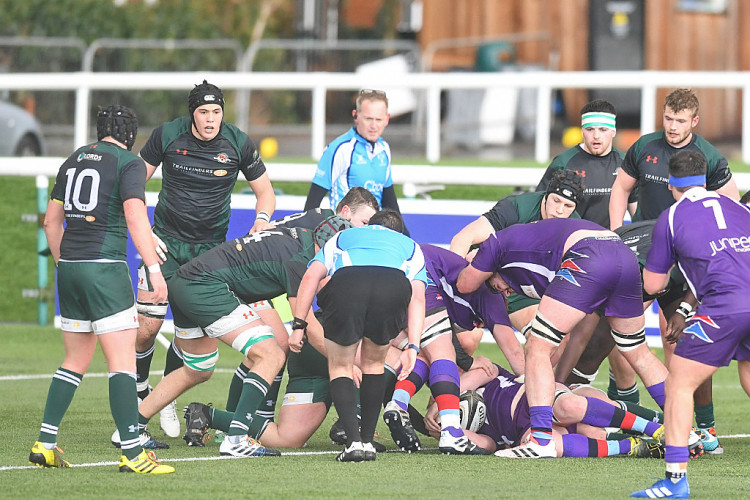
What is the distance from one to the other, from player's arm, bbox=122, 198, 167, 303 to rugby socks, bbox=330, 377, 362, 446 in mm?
1239

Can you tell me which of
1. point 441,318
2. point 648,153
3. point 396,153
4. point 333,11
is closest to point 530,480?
point 441,318

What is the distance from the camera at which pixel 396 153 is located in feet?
65.5

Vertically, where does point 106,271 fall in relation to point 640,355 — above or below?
above

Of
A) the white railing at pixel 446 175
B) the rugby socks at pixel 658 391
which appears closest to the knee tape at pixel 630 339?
the rugby socks at pixel 658 391

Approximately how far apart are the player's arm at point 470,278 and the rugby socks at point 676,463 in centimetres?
219

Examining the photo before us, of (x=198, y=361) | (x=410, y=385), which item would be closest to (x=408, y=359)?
(x=410, y=385)

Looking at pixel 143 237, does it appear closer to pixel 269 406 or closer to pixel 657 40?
pixel 269 406

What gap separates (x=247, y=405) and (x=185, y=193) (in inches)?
70.6

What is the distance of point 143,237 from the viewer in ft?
25.4

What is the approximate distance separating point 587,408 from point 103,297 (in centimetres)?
305

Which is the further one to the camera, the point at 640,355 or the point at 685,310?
the point at 640,355

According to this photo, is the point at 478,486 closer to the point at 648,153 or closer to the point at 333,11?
the point at 648,153

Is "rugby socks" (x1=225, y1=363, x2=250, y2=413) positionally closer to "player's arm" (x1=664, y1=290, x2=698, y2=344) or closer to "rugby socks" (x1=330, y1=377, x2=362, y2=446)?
"rugby socks" (x1=330, y1=377, x2=362, y2=446)

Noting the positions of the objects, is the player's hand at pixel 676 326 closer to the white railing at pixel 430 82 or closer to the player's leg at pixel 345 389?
the player's leg at pixel 345 389
